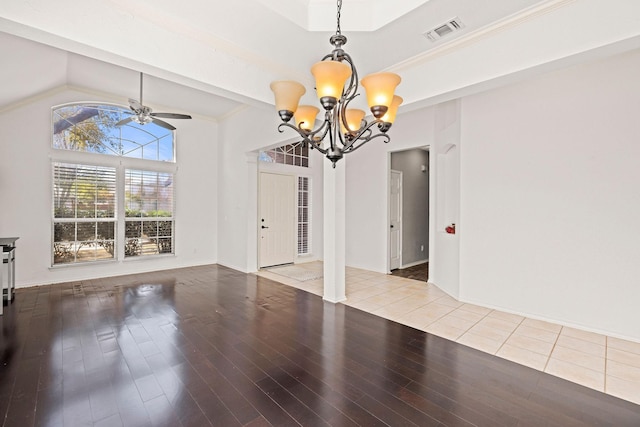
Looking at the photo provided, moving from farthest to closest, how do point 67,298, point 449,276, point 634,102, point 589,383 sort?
point 449,276
point 67,298
point 634,102
point 589,383

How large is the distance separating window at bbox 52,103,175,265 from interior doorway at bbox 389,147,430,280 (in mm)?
4791

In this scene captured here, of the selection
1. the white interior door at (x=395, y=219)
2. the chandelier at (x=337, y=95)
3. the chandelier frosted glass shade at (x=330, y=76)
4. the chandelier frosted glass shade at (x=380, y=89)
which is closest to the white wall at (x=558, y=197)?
the white interior door at (x=395, y=219)

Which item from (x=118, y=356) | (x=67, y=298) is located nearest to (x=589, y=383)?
(x=118, y=356)

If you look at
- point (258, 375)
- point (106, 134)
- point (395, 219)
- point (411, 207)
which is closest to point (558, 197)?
point (395, 219)

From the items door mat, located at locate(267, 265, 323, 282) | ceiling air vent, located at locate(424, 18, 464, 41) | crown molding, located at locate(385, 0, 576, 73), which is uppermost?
ceiling air vent, located at locate(424, 18, 464, 41)

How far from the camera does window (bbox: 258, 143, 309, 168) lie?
6.50 meters

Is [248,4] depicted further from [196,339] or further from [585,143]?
[585,143]

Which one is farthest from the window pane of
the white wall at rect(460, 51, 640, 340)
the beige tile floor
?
the white wall at rect(460, 51, 640, 340)

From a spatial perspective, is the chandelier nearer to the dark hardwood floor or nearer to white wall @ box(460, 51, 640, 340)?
the dark hardwood floor

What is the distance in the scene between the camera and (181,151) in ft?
20.8

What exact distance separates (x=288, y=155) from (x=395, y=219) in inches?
114

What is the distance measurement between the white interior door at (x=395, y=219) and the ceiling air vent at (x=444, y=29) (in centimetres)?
353

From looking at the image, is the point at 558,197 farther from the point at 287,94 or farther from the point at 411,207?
the point at 411,207

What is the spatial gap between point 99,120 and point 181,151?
1476 millimetres
